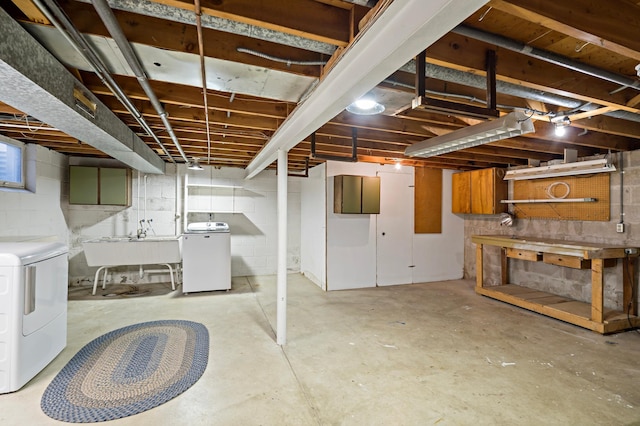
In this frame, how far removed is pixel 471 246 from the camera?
5.71 metres

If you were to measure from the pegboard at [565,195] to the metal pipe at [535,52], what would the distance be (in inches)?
102

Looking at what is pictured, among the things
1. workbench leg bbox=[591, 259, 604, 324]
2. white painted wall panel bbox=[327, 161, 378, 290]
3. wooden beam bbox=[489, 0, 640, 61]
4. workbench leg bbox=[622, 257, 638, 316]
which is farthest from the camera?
white painted wall panel bbox=[327, 161, 378, 290]

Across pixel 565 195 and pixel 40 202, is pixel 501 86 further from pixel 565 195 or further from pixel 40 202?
pixel 40 202

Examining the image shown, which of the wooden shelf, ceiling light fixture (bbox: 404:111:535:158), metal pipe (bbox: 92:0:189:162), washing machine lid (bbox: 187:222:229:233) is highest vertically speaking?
metal pipe (bbox: 92:0:189:162)

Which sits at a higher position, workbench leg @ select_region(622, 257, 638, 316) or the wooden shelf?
workbench leg @ select_region(622, 257, 638, 316)

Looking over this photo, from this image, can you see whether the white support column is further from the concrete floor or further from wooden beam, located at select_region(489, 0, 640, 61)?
wooden beam, located at select_region(489, 0, 640, 61)

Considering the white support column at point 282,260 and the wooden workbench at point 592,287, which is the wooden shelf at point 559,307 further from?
the white support column at point 282,260

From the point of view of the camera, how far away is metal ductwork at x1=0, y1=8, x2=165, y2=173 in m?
1.35

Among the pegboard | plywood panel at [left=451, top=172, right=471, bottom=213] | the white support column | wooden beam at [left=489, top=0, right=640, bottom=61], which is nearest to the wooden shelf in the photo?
the pegboard

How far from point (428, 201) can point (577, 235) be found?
215cm

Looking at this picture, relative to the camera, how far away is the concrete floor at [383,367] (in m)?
1.92

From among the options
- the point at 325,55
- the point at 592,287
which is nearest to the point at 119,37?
the point at 325,55

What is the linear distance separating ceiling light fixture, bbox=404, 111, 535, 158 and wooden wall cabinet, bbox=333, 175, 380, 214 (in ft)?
4.38

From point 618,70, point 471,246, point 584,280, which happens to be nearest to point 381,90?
point 618,70
